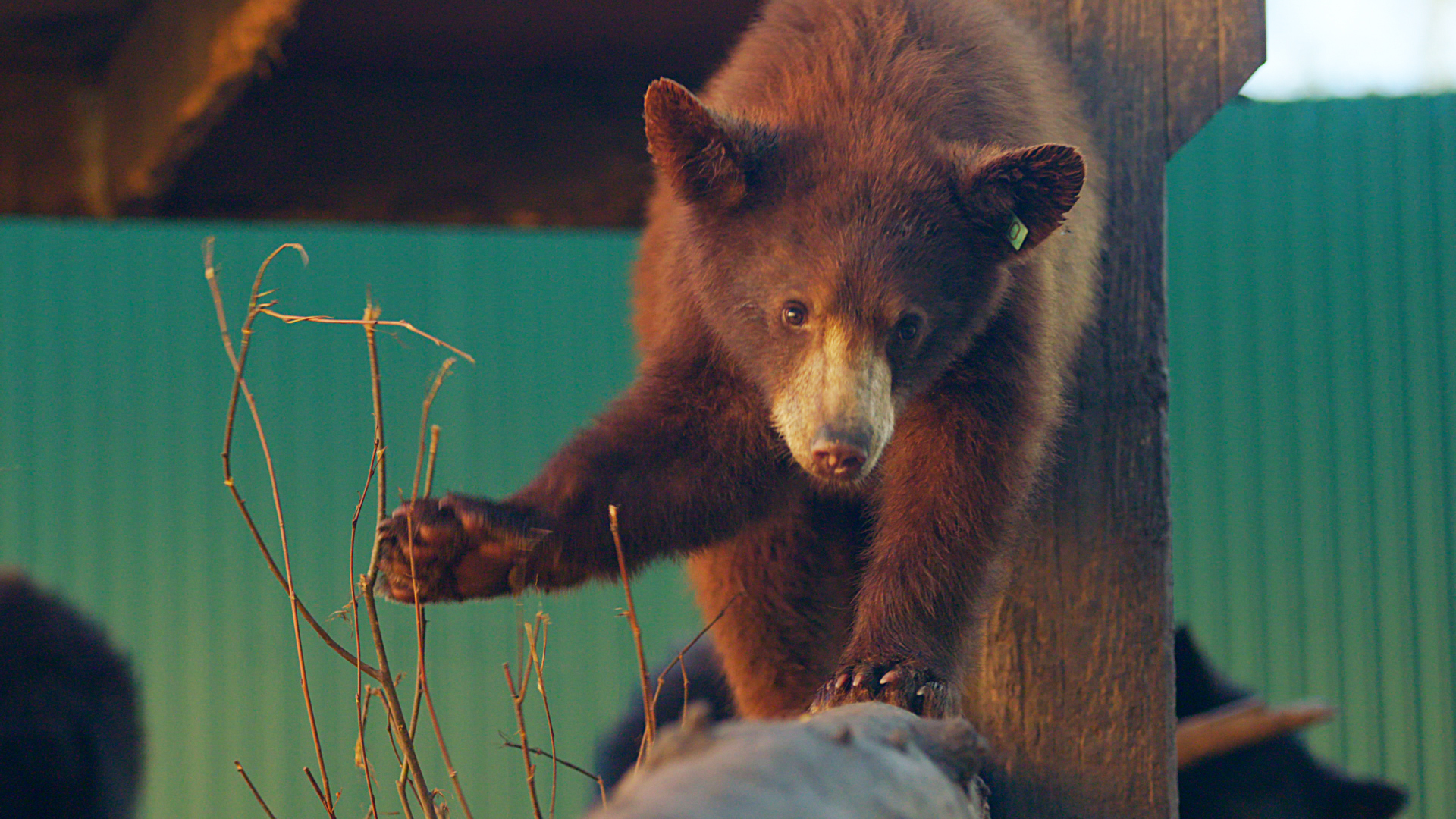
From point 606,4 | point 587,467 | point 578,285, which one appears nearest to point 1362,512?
point 578,285

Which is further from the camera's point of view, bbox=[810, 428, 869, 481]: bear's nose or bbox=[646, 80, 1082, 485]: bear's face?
bbox=[646, 80, 1082, 485]: bear's face

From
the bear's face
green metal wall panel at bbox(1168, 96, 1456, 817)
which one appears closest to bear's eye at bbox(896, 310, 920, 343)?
the bear's face

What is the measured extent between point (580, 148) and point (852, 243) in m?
2.61

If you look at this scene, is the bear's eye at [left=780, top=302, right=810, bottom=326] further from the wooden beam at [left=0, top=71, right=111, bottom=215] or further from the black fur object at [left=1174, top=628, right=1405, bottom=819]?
the wooden beam at [left=0, top=71, right=111, bottom=215]

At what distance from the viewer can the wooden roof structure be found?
8.52ft

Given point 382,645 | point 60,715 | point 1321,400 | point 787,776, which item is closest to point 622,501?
point 382,645

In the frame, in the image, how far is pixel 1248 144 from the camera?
240 inches

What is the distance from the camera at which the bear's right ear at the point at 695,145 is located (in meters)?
2.17

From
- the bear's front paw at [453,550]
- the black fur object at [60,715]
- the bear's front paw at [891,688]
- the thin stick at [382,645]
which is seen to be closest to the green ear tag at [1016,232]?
the bear's front paw at [891,688]

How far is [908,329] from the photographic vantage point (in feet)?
7.39

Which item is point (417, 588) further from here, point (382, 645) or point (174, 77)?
point (174, 77)

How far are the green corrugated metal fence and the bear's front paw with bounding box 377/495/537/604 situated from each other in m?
3.09

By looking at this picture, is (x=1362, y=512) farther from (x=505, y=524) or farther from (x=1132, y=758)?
(x=505, y=524)

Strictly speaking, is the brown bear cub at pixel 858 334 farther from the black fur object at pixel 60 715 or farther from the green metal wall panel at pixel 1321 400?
the green metal wall panel at pixel 1321 400
